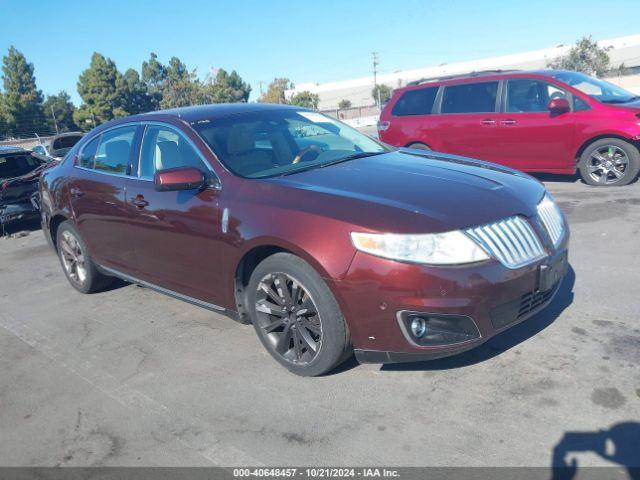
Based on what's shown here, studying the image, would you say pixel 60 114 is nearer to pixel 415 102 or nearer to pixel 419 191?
pixel 415 102

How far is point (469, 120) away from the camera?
362 inches

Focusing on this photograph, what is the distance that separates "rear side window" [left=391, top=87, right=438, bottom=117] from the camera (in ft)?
31.9

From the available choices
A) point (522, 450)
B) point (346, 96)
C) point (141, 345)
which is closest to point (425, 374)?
point (522, 450)

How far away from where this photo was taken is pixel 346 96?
9144cm

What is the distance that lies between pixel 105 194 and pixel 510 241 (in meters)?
3.35

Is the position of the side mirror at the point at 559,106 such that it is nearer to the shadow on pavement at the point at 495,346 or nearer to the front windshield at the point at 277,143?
the front windshield at the point at 277,143

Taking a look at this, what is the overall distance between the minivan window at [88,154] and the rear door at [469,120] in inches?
230

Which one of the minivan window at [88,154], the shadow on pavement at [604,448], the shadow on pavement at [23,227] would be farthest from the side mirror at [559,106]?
the shadow on pavement at [23,227]

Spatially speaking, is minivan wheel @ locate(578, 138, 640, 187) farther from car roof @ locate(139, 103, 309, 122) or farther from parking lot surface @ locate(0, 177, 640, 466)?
car roof @ locate(139, 103, 309, 122)

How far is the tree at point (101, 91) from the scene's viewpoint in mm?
67294

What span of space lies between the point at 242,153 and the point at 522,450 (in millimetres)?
2622

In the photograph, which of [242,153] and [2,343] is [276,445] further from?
[2,343]

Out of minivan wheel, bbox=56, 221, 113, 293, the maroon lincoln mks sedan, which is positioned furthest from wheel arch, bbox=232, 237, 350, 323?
minivan wheel, bbox=56, 221, 113, 293

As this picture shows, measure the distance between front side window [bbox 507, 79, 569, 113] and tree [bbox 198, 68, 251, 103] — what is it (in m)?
60.6
